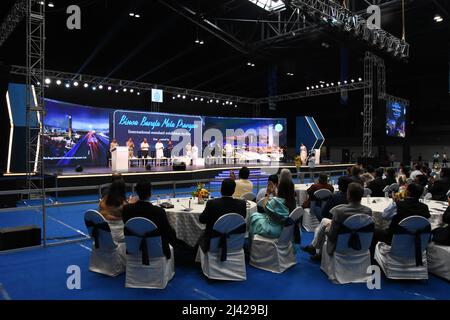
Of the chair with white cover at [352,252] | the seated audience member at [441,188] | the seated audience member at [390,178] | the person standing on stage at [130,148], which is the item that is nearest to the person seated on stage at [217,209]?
the chair with white cover at [352,252]

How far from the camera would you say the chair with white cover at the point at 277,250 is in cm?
363

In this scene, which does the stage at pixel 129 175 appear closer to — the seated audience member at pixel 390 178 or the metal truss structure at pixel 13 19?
the seated audience member at pixel 390 178

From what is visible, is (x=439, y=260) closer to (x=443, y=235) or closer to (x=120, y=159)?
(x=443, y=235)

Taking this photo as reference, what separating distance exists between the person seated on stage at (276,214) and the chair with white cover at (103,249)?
5.20 feet

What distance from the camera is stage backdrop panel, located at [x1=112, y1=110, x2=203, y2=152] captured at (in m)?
14.8

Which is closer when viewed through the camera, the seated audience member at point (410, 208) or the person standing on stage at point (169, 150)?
the seated audience member at point (410, 208)

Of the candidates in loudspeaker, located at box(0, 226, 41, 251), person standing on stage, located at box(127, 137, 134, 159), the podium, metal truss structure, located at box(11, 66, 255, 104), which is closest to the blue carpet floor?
loudspeaker, located at box(0, 226, 41, 251)

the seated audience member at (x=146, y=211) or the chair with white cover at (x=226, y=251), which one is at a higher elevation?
the seated audience member at (x=146, y=211)

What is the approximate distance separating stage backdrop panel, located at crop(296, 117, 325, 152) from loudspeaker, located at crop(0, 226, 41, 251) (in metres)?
17.5

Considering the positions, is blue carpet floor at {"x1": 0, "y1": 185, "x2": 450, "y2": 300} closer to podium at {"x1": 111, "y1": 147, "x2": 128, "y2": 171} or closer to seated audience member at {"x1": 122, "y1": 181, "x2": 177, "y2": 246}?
seated audience member at {"x1": 122, "y1": 181, "x2": 177, "y2": 246}

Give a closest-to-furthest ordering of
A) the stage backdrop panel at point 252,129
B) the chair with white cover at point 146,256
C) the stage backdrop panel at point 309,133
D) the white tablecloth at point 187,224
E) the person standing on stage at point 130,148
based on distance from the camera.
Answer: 1. the chair with white cover at point 146,256
2. the white tablecloth at point 187,224
3. the person standing on stage at point 130,148
4. the stage backdrop panel at point 252,129
5. the stage backdrop panel at point 309,133

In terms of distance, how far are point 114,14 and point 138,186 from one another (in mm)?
8927

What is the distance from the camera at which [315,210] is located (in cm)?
535

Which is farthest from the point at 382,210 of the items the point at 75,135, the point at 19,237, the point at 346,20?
the point at 75,135
